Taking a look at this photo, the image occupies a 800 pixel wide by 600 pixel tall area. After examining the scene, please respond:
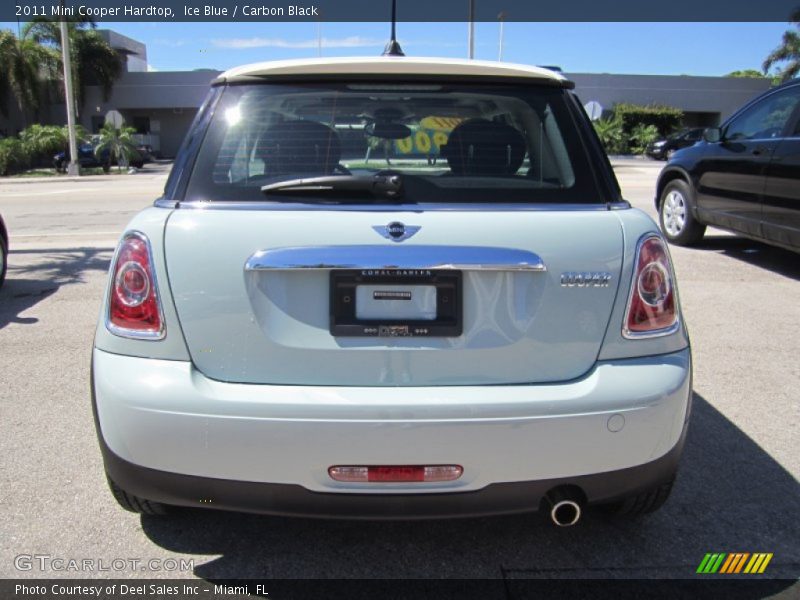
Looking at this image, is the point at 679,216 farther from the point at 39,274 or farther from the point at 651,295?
the point at 39,274

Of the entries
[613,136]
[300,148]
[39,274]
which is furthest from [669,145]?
[300,148]

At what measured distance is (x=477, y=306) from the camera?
89.1 inches

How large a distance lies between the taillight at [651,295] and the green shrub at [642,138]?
46218 mm

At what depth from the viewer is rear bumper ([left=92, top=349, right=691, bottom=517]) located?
2.17 metres

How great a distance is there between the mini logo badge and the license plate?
10 centimetres

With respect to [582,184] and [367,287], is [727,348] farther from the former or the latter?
[367,287]

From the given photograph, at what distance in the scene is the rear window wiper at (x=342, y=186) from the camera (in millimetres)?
2344

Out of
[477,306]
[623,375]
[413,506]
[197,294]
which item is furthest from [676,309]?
Answer: [197,294]

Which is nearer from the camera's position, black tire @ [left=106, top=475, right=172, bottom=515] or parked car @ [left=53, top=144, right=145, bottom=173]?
black tire @ [left=106, top=475, right=172, bottom=515]

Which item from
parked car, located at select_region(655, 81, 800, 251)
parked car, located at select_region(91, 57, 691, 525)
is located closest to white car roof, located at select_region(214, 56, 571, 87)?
parked car, located at select_region(91, 57, 691, 525)

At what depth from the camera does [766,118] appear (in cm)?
735

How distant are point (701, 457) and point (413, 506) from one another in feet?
6.15

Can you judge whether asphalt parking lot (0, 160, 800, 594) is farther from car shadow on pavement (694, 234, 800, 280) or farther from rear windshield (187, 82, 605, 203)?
car shadow on pavement (694, 234, 800, 280)

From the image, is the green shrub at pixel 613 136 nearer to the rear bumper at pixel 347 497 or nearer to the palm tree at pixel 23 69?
the palm tree at pixel 23 69
